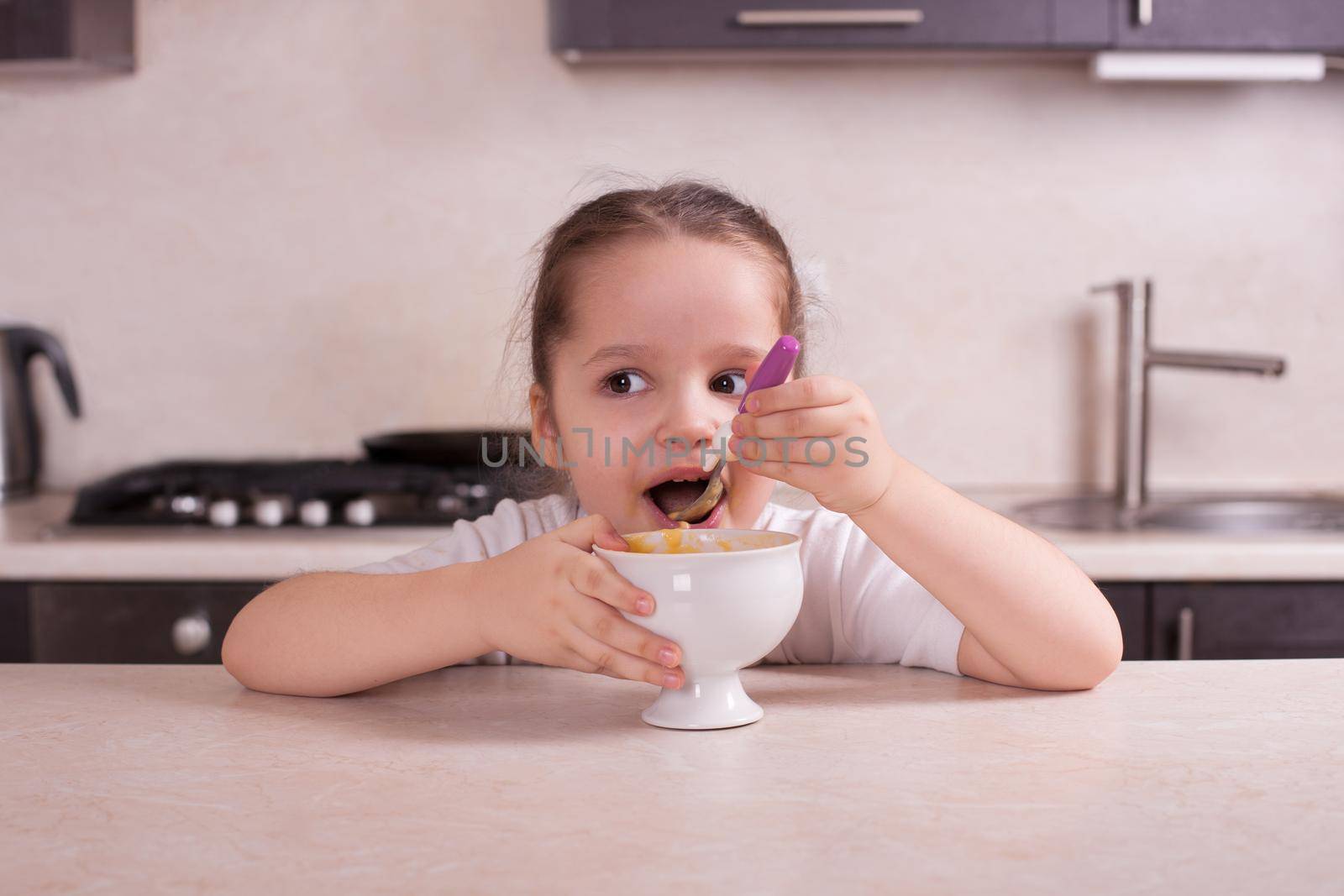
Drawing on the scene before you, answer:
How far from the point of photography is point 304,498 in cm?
176

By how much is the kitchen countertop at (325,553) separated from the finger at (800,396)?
3.10 ft

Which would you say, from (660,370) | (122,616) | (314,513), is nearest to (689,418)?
(660,370)

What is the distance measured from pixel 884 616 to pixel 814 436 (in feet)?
1.03

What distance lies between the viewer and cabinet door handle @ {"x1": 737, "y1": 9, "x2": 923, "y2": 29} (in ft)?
5.97

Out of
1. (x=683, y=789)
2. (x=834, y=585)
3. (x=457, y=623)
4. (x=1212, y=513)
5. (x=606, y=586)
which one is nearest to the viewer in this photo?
(x=683, y=789)

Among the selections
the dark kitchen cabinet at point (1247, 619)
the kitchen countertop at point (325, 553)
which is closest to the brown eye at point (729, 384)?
the kitchen countertop at point (325, 553)

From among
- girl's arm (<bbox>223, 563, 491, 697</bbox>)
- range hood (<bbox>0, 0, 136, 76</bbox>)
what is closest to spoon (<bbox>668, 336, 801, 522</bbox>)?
girl's arm (<bbox>223, 563, 491, 697</bbox>)

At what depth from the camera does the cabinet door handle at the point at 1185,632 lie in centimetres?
161

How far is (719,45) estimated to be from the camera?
73.1 inches

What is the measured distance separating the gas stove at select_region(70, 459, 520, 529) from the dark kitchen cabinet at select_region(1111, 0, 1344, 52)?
1214 mm

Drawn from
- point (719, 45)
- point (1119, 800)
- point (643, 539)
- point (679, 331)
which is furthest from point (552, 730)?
point (719, 45)

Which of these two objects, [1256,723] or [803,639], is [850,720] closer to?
[1256,723]

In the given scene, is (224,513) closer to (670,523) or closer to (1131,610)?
(670,523)

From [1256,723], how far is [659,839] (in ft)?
1.28
